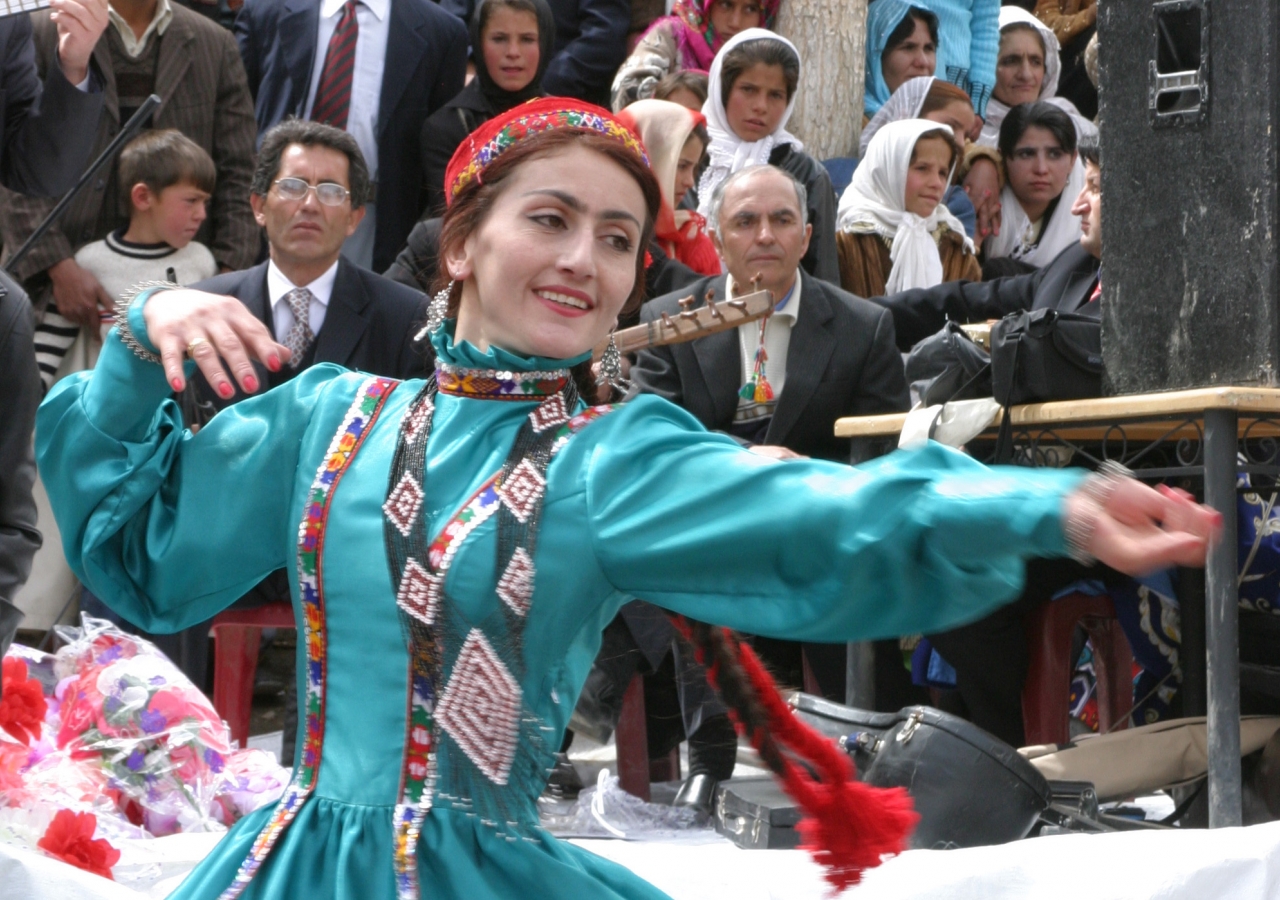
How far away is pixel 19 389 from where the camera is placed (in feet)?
10.1

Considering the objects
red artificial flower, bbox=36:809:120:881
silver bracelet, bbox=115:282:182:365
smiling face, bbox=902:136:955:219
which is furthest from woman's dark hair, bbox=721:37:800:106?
silver bracelet, bbox=115:282:182:365

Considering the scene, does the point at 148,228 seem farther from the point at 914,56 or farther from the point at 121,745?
the point at 914,56

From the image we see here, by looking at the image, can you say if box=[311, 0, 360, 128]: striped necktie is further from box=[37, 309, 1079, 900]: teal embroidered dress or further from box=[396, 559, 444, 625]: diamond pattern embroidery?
box=[396, 559, 444, 625]: diamond pattern embroidery

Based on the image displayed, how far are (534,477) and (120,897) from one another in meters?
1.55

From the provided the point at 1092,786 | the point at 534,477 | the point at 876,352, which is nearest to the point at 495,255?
the point at 534,477

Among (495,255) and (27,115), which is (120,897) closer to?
(495,255)

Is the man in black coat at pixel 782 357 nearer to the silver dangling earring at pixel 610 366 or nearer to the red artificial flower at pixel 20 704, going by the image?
the red artificial flower at pixel 20 704

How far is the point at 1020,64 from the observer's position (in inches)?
285

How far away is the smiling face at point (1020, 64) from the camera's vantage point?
284 inches

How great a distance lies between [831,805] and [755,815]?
204cm

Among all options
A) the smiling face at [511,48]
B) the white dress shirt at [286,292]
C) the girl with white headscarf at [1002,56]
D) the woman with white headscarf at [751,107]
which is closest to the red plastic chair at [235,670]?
the white dress shirt at [286,292]

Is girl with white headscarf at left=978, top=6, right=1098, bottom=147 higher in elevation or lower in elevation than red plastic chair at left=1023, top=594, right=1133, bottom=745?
higher

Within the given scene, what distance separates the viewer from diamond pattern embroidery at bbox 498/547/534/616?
1556 mm

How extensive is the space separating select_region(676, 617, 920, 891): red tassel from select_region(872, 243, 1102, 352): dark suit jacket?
314cm
